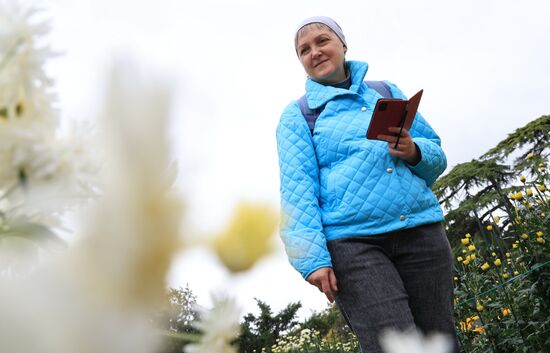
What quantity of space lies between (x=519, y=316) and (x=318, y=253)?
7.05 feet

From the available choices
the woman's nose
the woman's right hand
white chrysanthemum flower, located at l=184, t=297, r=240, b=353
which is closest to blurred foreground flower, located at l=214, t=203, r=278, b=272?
white chrysanthemum flower, located at l=184, t=297, r=240, b=353

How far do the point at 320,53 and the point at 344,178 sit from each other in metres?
0.46

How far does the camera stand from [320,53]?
203 centimetres

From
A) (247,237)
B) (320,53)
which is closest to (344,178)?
(320,53)

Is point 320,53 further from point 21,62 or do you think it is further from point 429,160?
point 21,62

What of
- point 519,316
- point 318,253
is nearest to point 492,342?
point 519,316

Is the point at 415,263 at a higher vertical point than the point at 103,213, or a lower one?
higher

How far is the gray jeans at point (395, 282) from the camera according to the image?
1.74m

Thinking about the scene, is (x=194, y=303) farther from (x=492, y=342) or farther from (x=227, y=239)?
(x=492, y=342)

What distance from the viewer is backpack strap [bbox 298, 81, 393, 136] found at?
1.98m

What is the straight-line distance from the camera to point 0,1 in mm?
228

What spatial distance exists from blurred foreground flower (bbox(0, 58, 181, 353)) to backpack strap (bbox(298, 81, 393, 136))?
1793 mm

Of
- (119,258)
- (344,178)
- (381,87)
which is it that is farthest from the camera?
(381,87)

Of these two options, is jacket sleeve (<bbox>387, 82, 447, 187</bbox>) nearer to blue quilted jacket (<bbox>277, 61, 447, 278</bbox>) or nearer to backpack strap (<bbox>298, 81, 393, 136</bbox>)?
blue quilted jacket (<bbox>277, 61, 447, 278</bbox>)
